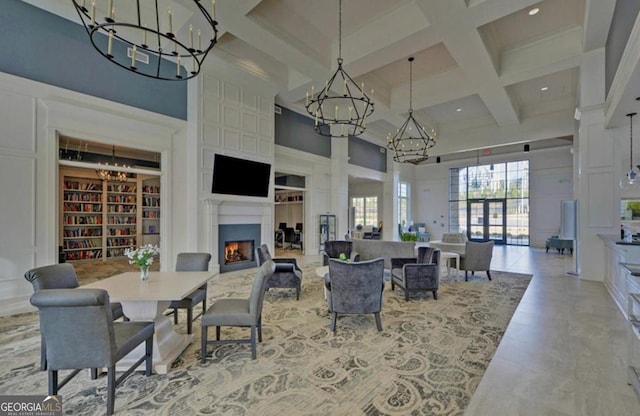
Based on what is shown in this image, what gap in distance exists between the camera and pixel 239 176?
698cm

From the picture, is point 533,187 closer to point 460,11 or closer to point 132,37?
point 460,11

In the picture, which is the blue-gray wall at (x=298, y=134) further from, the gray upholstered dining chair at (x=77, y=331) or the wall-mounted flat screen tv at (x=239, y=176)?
the gray upholstered dining chair at (x=77, y=331)

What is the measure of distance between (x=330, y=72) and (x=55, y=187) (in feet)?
18.2

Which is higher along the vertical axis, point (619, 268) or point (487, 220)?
point (487, 220)

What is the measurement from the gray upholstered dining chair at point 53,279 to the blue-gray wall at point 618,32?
7.16m

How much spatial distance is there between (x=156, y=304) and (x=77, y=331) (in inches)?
28.7

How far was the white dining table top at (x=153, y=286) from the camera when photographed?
2.54m

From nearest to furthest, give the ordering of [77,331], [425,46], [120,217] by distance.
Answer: [77,331] → [425,46] → [120,217]

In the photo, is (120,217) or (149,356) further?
(120,217)

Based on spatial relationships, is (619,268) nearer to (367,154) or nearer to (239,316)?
(239,316)

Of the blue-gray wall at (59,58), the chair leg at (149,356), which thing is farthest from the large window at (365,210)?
the chair leg at (149,356)

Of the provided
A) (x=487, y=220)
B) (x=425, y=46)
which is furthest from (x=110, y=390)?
(x=487, y=220)

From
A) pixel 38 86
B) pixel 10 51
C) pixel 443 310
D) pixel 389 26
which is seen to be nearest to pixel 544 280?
pixel 443 310

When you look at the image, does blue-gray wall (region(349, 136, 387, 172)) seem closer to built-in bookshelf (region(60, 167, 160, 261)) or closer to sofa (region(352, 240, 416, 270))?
sofa (region(352, 240, 416, 270))
